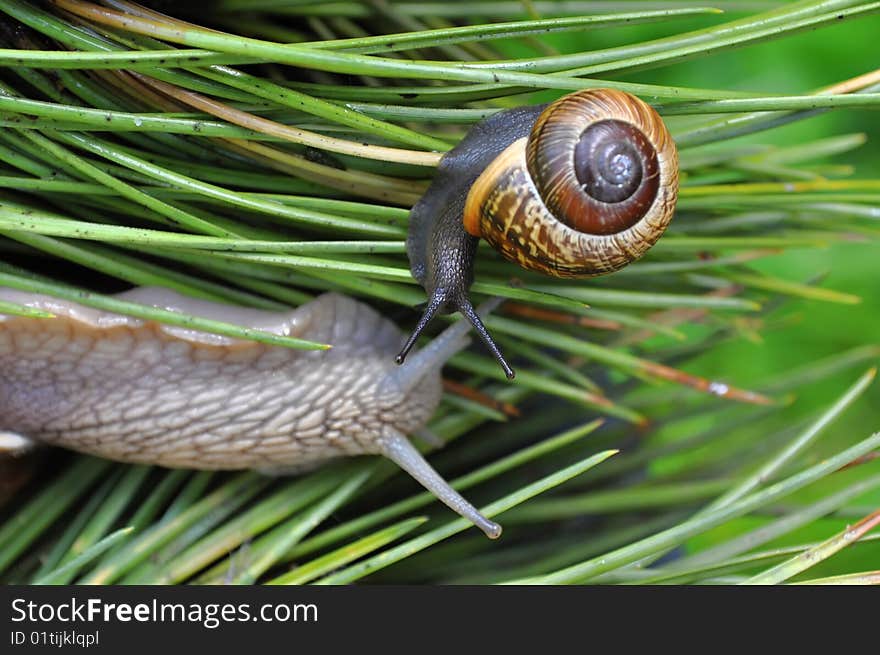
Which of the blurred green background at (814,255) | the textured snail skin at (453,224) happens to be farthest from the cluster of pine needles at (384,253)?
the blurred green background at (814,255)

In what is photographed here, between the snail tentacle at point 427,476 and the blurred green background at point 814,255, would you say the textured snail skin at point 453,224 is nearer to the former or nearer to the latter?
the snail tentacle at point 427,476

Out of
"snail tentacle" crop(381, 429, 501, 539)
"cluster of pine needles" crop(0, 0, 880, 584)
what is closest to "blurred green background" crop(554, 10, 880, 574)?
"cluster of pine needles" crop(0, 0, 880, 584)

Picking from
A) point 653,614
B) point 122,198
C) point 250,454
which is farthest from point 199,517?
point 653,614

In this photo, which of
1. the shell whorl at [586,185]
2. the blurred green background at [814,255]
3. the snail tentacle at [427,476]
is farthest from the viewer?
the blurred green background at [814,255]

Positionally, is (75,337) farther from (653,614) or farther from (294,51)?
(653,614)

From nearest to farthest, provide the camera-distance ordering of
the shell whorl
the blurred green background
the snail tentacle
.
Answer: the shell whorl
the snail tentacle
the blurred green background

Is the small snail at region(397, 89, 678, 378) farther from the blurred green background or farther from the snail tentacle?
the blurred green background

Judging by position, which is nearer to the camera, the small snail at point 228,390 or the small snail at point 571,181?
the small snail at point 571,181

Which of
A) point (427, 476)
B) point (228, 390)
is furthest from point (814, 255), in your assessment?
point (228, 390)
